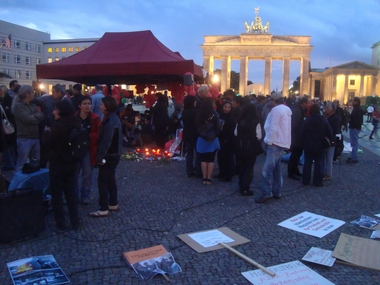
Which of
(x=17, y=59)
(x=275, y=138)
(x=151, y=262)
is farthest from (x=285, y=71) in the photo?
(x=151, y=262)

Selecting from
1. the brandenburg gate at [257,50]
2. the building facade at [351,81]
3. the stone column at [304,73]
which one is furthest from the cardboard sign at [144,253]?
the building facade at [351,81]

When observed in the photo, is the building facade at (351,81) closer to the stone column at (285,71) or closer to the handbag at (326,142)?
the stone column at (285,71)

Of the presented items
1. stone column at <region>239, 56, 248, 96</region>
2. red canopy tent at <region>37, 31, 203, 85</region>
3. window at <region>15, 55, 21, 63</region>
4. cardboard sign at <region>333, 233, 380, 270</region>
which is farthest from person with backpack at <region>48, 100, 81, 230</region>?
window at <region>15, 55, 21, 63</region>

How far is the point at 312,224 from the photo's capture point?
524 cm

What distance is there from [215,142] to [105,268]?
3860 mm

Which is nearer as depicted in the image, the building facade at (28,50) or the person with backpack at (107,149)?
the person with backpack at (107,149)

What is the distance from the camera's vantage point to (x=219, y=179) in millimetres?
7863

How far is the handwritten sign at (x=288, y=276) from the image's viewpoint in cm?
360

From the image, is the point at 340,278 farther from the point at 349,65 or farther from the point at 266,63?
the point at 349,65

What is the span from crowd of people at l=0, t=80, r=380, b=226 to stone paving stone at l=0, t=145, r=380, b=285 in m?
0.35

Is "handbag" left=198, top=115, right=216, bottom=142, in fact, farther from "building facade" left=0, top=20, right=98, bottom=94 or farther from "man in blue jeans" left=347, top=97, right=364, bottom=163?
"building facade" left=0, top=20, right=98, bottom=94

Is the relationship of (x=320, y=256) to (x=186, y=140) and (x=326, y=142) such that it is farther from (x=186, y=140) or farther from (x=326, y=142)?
(x=186, y=140)

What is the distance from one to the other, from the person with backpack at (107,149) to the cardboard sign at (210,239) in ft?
4.55

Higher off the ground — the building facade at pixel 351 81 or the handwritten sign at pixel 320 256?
the building facade at pixel 351 81
